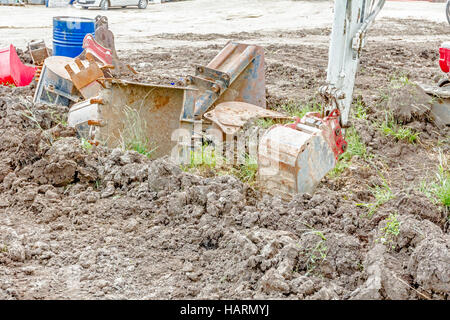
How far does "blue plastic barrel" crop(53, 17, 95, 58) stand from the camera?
24.6 ft

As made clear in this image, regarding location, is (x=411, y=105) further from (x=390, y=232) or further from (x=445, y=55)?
(x=390, y=232)

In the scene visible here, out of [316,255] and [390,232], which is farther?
[390,232]

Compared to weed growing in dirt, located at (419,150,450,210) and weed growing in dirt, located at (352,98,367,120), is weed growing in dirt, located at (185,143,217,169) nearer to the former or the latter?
weed growing in dirt, located at (419,150,450,210)

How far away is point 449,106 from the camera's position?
6047mm

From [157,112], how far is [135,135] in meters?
0.31

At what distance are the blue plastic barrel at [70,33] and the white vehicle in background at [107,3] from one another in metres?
12.5

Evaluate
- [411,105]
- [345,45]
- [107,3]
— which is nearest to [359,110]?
[411,105]

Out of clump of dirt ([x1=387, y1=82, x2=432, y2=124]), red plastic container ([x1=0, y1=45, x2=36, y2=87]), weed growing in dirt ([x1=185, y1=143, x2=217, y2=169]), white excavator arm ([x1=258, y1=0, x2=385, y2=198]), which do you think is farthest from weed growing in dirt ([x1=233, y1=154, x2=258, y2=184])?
red plastic container ([x1=0, y1=45, x2=36, y2=87])

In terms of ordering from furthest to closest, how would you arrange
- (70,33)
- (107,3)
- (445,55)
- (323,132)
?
1. (107,3)
2. (70,33)
3. (445,55)
4. (323,132)

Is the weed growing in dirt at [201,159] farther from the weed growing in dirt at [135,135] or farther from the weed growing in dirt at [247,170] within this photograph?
the weed growing in dirt at [135,135]

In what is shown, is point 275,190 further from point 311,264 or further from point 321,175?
point 311,264

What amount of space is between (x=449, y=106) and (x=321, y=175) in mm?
2585

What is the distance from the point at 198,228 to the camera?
12.5 feet

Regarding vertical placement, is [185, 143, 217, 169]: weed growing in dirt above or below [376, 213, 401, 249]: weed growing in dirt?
below
